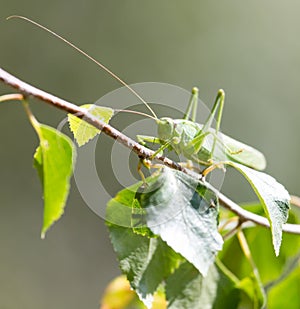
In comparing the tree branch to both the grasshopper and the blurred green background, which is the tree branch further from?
the blurred green background

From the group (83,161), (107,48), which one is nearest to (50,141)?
(83,161)

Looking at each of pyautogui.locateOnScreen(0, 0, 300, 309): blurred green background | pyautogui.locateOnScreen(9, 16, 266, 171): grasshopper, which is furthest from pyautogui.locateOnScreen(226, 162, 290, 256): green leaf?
pyautogui.locateOnScreen(0, 0, 300, 309): blurred green background

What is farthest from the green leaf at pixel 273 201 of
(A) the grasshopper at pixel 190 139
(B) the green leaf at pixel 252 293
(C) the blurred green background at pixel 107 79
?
(C) the blurred green background at pixel 107 79

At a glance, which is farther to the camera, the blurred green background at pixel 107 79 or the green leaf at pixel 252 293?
the blurred green background at pixel 107 79

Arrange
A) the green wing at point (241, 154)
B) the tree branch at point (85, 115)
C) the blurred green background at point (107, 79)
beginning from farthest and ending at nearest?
the blurred green background at point (107, 79)
the green wing at point (241, 154)
the tree branch at point (85, 115)

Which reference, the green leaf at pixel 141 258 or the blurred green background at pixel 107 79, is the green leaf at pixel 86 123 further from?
the blurred green background at pixel 107 79

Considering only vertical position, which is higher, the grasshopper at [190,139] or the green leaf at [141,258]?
the grasshopper at [190,139]

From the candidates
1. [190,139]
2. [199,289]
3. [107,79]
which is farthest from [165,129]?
[107,79]
